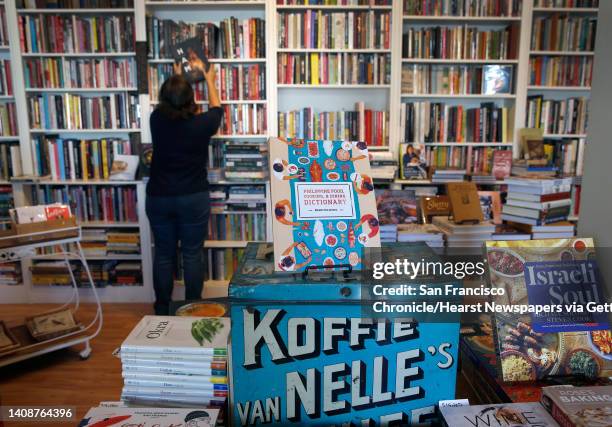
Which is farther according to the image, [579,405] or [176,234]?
[176,234]

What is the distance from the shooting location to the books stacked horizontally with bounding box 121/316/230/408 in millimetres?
1022

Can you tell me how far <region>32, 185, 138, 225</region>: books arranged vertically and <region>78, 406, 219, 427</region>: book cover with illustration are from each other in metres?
2.87

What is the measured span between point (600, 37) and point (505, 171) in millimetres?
2116

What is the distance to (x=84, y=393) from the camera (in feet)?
7.85

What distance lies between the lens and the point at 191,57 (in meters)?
3.13

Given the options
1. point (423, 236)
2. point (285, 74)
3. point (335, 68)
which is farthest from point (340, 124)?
point (423, 236)

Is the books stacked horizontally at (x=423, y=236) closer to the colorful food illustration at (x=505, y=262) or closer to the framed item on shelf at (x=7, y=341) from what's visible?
the colorful food illustration at (x=505, y=262)

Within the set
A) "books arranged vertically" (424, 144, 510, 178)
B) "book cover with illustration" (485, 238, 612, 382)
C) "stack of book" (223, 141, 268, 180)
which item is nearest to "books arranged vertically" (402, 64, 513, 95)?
"books arranged vertically" (424, 144, 510, 178)

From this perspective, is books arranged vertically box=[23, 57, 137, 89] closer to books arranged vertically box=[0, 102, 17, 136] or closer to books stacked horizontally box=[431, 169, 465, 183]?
books arranged vertically box=[0, 102, 17, 136]

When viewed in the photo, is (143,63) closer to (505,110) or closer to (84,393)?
(84,393)

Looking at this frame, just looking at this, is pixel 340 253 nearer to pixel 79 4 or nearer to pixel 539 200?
pixel 539 200

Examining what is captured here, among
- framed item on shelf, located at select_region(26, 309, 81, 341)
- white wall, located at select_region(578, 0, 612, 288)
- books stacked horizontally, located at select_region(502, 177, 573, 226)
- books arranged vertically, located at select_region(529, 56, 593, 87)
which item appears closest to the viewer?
white wall, located at select_region(578, 0, 612, 288)

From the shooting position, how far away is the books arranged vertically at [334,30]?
337cm

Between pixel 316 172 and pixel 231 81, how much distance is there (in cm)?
266
